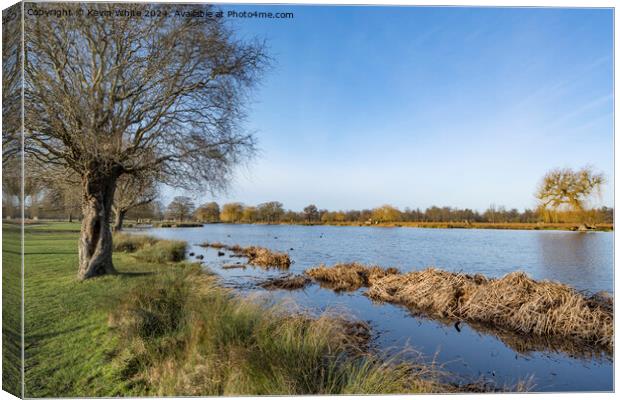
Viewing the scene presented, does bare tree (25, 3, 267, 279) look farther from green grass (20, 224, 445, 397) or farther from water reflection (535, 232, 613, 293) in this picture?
water reflection (535, 232, 613, 293)

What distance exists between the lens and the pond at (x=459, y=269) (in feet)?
11.2

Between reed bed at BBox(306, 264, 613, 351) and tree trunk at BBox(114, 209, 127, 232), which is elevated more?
tree trunk at BBox(114, 209, 127, 232)

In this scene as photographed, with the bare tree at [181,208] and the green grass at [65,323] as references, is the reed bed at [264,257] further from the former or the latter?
the green grass at [65,323]

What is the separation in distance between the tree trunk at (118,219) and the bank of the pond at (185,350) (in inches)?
119

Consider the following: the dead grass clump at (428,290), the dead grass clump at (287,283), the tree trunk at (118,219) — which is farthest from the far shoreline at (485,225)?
the tree trunk at (118,219)

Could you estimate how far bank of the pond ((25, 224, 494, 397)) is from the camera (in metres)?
2.80

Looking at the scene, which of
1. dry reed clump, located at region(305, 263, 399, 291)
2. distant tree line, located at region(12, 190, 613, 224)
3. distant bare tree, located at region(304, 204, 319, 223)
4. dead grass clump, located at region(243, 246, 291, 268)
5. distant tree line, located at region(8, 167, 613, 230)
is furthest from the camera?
dead grass clump, located at region(243, 246, 291, 268)

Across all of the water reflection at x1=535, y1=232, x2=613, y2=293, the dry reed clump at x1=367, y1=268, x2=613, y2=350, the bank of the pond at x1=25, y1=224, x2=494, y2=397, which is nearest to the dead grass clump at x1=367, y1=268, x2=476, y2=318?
the dry reed clump at x1=367, y1=268, x2=613, y2=350

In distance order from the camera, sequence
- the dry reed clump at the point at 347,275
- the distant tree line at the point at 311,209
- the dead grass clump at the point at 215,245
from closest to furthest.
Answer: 1. the distant tree line at the point at 311,209
2. the dry reed clump at the point at 347,275
3. the dead grass clump at the point at 215,245

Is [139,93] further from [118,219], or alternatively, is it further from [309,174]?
[118,219]

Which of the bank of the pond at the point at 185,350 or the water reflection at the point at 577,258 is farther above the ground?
the water reflection at the point at 577,258

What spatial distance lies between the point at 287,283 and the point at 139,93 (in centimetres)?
386

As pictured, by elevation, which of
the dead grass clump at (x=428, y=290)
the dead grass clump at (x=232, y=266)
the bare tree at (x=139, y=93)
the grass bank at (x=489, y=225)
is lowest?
the dead grass clump at (x=428, y=290)

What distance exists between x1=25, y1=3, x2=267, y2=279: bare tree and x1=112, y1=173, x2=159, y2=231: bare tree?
28cm
